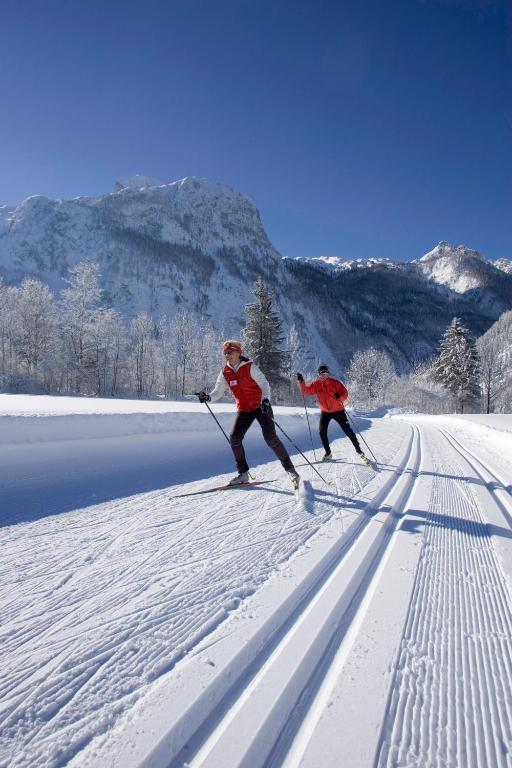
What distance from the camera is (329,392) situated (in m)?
6.94

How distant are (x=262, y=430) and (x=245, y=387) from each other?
628 millimetres

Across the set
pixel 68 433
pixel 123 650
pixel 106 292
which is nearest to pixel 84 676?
pixel 123 650

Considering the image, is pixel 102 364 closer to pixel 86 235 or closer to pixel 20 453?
pixel 20 453

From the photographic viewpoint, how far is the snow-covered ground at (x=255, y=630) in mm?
1245

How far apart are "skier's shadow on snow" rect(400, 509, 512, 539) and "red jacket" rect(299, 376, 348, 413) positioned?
328cm

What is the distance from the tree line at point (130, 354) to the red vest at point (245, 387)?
1047 inches

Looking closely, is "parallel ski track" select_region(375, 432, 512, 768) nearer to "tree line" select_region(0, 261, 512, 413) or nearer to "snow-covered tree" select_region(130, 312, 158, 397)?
"tree line" select_region(0, 261, 512, 413)

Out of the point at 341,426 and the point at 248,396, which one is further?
the point at 341,426

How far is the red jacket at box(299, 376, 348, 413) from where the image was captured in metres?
6.83

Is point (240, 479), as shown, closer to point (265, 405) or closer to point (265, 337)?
point (265, 405)

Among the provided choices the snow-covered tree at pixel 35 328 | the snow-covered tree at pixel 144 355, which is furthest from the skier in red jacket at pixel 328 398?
the snow-covered tree at pixel 144 355

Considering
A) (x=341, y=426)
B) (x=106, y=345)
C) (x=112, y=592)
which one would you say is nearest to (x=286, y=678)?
(x=112, y=592)

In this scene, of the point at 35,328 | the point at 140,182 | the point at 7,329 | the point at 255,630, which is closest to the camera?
the point at 255,630

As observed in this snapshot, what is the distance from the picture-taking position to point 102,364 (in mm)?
42219
